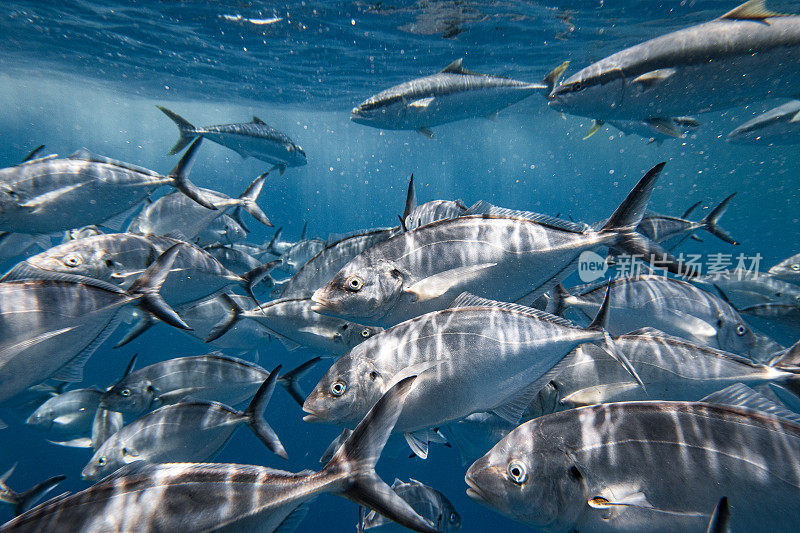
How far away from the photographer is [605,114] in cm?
422

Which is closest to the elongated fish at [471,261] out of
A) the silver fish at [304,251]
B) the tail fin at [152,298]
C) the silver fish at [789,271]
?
the tail fin at [152,298]

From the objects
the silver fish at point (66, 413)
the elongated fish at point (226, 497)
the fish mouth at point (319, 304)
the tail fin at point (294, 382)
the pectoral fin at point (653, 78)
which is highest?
the pectoral fin at point (653, 78)

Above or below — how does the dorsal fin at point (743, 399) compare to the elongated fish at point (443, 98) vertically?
below

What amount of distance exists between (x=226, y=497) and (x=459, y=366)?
115cm

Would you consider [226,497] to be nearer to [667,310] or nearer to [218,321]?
[667,310]

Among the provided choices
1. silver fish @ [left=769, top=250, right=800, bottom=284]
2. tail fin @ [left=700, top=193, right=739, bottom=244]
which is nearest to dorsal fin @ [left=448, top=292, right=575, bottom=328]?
tail fin @ [left=700, top=193, right=739, bottom=244]

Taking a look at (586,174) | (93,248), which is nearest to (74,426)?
(93,248)

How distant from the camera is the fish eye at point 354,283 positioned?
215 cm

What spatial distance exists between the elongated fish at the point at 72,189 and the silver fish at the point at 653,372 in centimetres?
349

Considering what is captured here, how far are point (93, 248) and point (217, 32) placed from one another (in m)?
16.9

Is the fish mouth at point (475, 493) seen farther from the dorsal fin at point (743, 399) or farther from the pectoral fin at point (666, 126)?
the pectoral fin at point (666, 126)

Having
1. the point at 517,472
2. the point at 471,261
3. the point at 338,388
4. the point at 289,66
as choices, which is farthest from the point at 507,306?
the point at 289,66

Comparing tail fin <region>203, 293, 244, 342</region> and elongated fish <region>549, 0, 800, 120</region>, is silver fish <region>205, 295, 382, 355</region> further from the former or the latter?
elongated fish <region>549, 0, 800, 120</region>

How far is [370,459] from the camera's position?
1.45 meters
